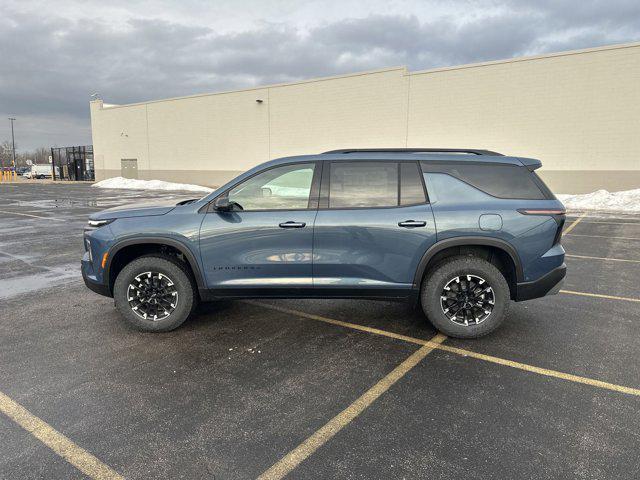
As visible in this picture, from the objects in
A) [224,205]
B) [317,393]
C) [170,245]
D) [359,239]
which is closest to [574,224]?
[359,239]

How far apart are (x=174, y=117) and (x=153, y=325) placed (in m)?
34.4

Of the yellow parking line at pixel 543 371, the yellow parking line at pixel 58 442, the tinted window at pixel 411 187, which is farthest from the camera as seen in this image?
the tinted window at pixel 411 187

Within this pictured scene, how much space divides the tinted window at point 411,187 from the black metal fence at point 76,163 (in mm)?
49717

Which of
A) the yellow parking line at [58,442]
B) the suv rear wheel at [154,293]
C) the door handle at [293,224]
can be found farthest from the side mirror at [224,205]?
the yellow parking line at [58,442]

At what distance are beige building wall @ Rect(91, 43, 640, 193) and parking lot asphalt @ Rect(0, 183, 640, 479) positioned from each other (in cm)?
1888

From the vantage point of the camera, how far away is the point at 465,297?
4.31 m

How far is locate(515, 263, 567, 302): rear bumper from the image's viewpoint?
4.26 m

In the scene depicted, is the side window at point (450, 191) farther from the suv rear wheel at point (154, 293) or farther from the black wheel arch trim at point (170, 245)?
the suv rear wheel at point (154, 293)

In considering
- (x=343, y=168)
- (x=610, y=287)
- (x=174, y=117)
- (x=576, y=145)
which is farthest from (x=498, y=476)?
(x=174, y=117)

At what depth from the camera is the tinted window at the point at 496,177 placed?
167 inches

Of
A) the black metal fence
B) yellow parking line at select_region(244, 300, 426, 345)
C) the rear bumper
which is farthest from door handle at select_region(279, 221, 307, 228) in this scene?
the black metal fence

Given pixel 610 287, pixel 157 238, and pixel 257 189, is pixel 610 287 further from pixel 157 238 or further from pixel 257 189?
pixel 157 238

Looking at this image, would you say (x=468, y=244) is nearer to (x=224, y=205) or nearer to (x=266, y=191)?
(x=266, y=191)

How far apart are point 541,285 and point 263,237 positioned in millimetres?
2799
